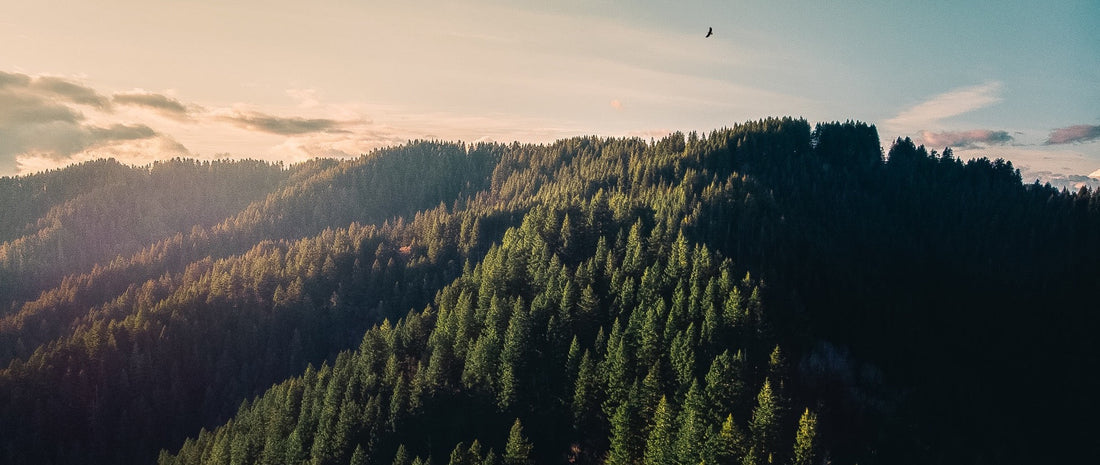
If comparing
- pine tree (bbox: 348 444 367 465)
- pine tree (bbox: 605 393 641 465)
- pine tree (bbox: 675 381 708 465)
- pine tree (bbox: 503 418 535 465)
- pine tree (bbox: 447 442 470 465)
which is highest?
pine tree (bbox: 675 381 708 465)

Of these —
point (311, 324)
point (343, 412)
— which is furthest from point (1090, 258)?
point (311, 324)

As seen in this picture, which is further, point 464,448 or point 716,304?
point 716,304

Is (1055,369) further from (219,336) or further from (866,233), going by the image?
(219,336)

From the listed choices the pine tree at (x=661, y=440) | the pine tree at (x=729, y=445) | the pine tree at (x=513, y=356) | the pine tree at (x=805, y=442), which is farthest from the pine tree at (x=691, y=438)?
the pine tree at (x=513, y=356)

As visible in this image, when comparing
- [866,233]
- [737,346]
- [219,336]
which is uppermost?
[866,233]

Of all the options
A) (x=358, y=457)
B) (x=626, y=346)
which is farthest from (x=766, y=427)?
(x=358, y=457)

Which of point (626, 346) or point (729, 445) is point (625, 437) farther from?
point (626, 346)

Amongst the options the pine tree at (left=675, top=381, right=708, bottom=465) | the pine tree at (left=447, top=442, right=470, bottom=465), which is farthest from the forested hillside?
the pine tree at (left=447, top=442, right=470, bottom=465)

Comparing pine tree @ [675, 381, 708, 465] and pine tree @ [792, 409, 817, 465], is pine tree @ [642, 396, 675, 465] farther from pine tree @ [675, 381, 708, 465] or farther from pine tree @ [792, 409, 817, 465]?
pine tree @ [792, 409, 817, 465]

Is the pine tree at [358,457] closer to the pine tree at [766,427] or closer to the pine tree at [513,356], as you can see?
the pine tree at [513,356]
